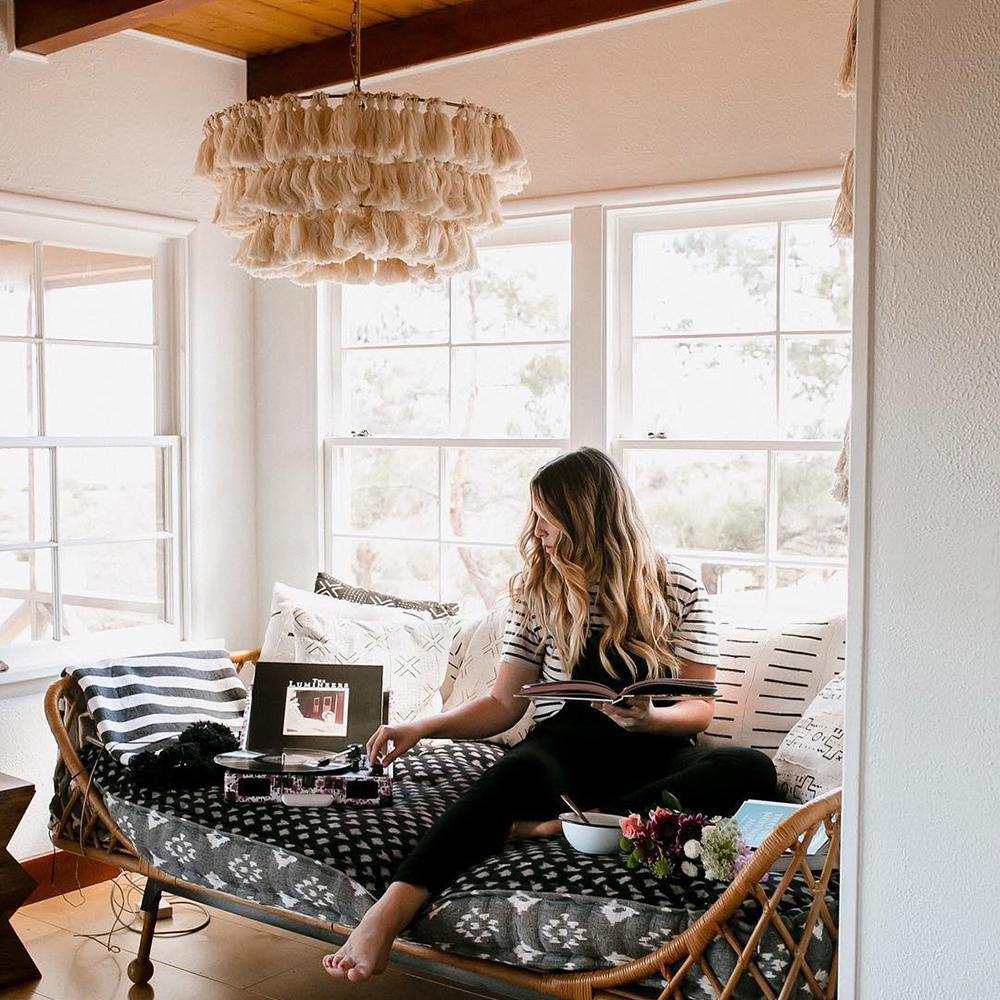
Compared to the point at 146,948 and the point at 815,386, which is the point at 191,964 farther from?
the point at 815,386

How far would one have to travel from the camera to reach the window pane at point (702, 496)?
3.59m

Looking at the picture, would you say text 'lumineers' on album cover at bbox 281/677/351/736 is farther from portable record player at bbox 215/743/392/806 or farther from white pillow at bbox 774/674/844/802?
white pillow at bbox 774/674/844/802

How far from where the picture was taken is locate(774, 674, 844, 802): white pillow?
8.61 feet

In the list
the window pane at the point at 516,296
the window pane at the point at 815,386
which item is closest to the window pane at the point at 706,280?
the window pane at the point at 815,386

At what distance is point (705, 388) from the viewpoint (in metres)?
3.66

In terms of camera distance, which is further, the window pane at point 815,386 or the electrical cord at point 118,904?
the window pane at point 815,386

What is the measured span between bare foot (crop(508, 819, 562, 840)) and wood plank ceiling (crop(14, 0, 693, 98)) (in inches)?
88.8

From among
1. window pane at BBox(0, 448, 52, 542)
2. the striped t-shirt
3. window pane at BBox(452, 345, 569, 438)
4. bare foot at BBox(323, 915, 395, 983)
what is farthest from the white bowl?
window pane at BBox(0, 448, 52, 542)

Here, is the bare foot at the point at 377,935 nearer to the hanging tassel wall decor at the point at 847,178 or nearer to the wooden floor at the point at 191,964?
the wooden floor at the point at 191,964

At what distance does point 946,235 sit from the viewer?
69.2 inches

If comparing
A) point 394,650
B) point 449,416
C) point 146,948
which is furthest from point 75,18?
point 146,948

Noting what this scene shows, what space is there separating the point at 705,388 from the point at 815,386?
34cm

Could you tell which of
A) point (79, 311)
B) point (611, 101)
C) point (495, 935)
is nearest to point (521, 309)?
point (611, 101)

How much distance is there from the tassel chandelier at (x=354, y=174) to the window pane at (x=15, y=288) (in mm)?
1391
